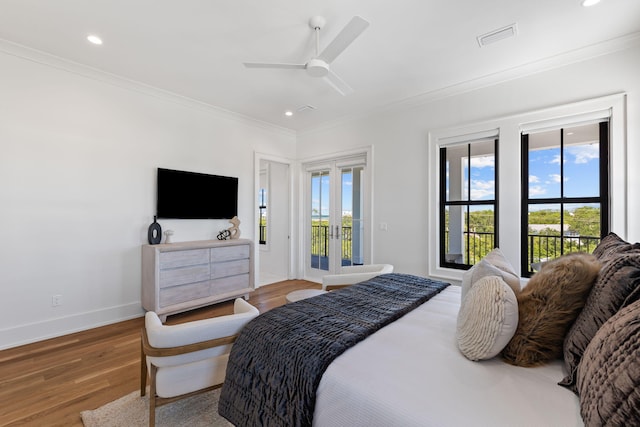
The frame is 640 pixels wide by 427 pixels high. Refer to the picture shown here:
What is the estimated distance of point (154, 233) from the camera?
11.3ft

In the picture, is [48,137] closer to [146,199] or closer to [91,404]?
[146,199]

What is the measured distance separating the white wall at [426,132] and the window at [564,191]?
0.19m

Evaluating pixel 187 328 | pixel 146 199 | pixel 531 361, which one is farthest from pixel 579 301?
pixel 146 199

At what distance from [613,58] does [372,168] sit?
8.61 ft

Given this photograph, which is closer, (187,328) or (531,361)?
(531,361)

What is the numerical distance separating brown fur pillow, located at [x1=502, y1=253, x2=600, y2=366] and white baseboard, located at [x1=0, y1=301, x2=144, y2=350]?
388 cm

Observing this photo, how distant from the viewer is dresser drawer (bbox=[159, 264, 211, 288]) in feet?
10.5

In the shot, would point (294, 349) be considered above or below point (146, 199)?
below

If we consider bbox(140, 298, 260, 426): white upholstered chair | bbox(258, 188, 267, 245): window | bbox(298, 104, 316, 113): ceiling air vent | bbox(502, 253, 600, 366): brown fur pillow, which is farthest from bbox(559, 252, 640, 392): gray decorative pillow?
bbox(258, 188, 267, 245): window

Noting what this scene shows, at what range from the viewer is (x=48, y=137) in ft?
9.33

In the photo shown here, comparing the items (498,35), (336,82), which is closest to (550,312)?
(498,35)

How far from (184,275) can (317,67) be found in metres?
2.79

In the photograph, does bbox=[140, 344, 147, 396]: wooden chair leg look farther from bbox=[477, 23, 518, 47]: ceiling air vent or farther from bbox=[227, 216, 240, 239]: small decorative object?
bbox=[477, 23, 518, 47]: ceiling air vent

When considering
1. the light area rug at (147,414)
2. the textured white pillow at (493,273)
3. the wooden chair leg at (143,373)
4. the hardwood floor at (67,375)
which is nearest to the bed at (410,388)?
the textured white pillow at (493,273)
